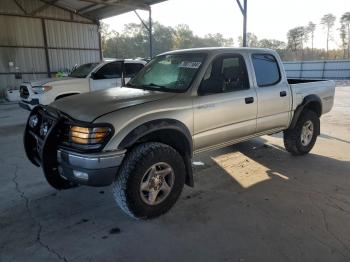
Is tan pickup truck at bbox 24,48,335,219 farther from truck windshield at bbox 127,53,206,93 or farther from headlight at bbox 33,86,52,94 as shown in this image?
headlight at bbox 33,86,52,94

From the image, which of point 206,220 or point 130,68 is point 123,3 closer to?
point 130,68

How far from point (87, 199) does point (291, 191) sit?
2.62 metres

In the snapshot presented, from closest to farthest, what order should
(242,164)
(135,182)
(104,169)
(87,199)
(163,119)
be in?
(104,169) < (135,182) < (163,119) < (87,199) < (242,164)

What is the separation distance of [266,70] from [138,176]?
2730 millimetres

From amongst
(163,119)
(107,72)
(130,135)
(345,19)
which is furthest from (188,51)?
(345,19)

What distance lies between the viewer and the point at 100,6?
17.0 m

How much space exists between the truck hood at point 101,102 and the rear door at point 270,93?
1.56 m

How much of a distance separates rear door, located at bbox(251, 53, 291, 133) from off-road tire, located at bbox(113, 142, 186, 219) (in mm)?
1790

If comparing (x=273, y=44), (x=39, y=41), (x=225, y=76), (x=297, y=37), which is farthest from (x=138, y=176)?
(x=273, y=44)

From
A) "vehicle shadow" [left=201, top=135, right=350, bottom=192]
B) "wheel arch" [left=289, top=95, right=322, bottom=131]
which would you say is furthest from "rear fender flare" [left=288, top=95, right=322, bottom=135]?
"vehicle shadow" [left=201, top=135, right=350, bottom=192]

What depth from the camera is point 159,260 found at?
110 inches

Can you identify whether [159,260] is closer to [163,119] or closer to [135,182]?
[135,182]

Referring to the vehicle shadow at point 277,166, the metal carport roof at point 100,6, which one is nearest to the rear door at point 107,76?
the vehicle shadow at point 277,166

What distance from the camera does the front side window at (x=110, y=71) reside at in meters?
9.64
